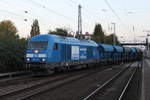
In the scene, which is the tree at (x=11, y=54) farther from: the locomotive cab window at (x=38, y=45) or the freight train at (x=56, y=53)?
the locomotive cab window at (x=38, y=45)

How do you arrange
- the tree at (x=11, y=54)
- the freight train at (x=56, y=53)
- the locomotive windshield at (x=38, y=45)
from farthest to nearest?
the tree at (x=11, y=54) < the locomotive windshield at (x=38, y=45) < the freight train at (x=56, y=53)

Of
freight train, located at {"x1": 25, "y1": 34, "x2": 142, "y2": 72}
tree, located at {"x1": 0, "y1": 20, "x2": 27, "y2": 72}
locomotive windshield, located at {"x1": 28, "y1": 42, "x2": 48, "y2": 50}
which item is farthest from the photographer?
tree, located at {"x1": 0, "y1": 20, "x2": 27, "y2": 72}

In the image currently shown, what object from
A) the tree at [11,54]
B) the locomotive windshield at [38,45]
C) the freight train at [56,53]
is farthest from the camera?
the tree at [11,54]

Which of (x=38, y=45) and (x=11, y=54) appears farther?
(x=11, y=54)

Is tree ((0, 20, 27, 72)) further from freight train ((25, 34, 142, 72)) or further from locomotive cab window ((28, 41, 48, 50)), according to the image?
locomotive cab window ((28, 41, 48, 50))

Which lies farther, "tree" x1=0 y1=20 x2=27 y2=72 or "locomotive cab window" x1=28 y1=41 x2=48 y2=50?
"tree" x1=0 y1=20 x2=27 y2=72

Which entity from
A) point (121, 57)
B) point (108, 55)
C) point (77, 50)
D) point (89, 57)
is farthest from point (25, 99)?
point (121, 57)

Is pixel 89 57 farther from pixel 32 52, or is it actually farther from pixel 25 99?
pixel 25 99

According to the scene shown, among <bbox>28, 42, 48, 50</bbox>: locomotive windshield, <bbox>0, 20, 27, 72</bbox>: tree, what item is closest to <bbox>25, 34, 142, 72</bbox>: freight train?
<bbox>28, 42, 48, 50</bbox>: locomotive windshield

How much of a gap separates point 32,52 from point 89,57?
11874 mm

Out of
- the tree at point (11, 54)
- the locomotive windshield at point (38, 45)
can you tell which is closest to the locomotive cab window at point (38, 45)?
the locomotive windshield at point (38, 45)

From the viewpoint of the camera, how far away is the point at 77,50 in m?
30.1

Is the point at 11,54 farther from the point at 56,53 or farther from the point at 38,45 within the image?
the point at 56,53

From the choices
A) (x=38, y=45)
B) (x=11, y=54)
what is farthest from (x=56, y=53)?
(x=11, y=54)
